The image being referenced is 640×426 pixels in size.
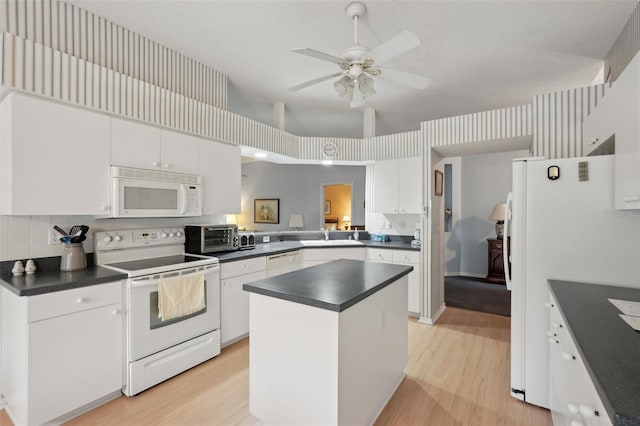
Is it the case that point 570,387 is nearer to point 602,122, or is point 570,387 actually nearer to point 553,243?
point 553,243

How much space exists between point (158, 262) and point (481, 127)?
3511 mm

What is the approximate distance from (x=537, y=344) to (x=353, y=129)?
4609 millimetres

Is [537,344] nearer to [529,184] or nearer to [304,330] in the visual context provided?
[529,184]

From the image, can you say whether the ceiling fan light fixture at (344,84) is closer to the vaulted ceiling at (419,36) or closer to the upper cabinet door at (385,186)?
the vaulted ceiling at (419,36)

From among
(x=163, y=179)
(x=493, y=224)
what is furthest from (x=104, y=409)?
(x=493, y=224)

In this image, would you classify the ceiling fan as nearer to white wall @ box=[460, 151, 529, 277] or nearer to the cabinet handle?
the cabinet handle

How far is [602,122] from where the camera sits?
1946 millimetres

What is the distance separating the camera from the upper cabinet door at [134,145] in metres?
2.38

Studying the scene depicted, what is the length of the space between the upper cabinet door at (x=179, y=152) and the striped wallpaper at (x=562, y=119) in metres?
3.36

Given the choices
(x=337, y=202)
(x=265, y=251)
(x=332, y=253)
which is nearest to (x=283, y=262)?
(x=265, y=251)

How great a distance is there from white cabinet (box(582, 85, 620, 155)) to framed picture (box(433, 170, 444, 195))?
153cm

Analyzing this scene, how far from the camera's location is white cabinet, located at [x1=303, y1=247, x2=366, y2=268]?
3.98m

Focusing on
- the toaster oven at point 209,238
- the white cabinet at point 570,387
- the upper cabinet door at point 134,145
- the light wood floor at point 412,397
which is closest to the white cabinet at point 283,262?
the toaster oven at point 209,238

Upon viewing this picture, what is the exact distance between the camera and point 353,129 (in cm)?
581
